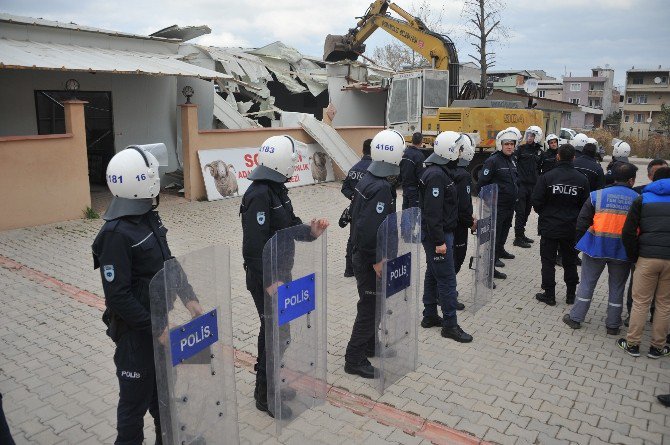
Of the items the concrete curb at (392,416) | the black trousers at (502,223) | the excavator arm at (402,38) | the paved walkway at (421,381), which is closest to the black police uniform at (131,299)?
the paved walkway at (421,381)

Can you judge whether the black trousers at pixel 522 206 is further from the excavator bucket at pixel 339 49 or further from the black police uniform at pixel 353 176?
the excavator bucket at pixel 339 49

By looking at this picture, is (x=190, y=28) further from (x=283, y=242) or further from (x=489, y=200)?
(x=283, y=242)

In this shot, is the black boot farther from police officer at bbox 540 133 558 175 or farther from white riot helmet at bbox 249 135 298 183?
white riot helmet at bbox 249 135 298 183

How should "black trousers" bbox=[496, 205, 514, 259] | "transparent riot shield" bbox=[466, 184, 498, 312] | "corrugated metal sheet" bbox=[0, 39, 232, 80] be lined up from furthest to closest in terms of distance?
"corrugated metal sheet" bbox=[0, 39, 232, 80]
"black trousers" bbox=[496, 205, 514, 259]
"transparent riot shield" bbox=[466, 184, 498, 312]

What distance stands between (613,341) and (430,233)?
2367 millimetres

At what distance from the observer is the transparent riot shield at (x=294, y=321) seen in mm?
3525

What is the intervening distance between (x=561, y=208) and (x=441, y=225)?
2.09m

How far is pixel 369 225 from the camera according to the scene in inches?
176

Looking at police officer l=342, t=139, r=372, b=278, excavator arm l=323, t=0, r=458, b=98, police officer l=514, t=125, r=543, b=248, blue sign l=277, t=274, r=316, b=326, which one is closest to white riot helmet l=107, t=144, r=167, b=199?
blue sign l=277, t=274, r=316, b=326

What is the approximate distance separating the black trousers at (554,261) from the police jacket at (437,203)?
186 cm

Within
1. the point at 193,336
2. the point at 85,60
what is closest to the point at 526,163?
the point at 193,336

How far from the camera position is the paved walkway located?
3902 mm

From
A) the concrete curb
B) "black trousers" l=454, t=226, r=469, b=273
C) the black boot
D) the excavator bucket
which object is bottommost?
the concrete curb

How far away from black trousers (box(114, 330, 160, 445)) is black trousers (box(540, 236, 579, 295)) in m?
5.15
